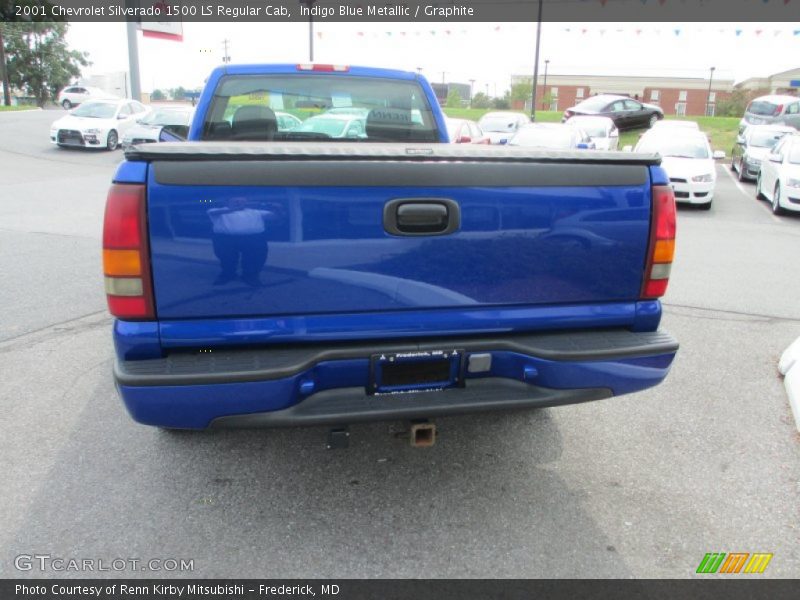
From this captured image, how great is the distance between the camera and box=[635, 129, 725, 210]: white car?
512 inches

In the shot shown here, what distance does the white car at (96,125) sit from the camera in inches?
788

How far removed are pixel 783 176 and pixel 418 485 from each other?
12205 millimetres

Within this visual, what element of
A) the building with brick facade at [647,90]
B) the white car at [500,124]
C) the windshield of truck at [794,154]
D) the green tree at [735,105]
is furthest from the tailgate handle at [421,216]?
the building with brick facade at [647,90]

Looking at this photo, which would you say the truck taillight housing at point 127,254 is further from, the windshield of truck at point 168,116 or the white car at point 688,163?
the windshield of truck at point 168,116

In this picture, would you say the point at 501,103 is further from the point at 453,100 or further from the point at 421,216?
the point at 421,216

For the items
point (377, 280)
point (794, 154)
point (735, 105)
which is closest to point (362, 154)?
point (377, 280)

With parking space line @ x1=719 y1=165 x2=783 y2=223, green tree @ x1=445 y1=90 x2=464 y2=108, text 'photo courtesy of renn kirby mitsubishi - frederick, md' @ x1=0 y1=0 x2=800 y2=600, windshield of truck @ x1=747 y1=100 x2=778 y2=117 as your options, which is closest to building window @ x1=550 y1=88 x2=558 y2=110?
green tree @ x1=445 y1=90 x2=464 y2=108

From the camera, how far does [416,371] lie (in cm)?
265

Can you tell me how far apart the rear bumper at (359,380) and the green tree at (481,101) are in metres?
77.8

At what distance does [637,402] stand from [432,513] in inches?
74.6

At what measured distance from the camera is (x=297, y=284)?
8.16 feet

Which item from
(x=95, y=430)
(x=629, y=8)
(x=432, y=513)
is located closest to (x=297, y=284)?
(x=432, y=513)
